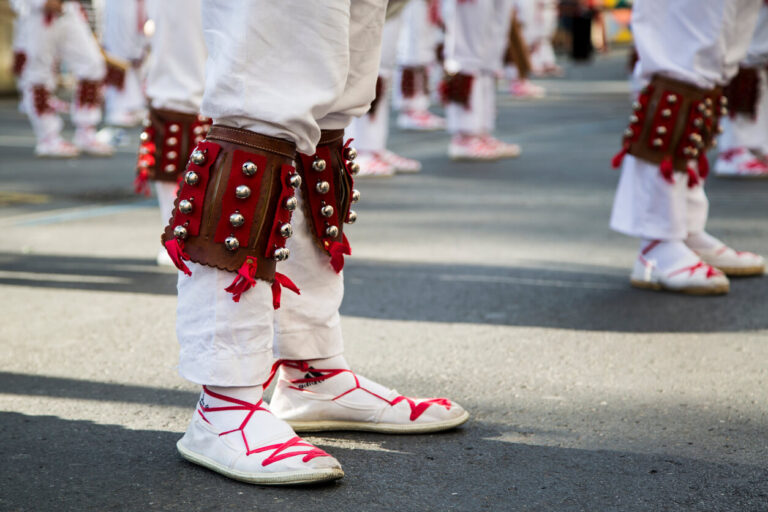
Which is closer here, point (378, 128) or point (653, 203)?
point (653, 203)

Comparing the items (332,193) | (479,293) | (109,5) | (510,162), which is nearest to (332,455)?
(332,193)

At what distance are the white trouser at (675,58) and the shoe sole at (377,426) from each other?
130 cm

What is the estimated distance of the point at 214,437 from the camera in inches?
61.6

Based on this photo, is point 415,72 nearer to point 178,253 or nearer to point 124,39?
point 124,39

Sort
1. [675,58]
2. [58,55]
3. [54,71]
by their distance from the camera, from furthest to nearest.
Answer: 1. [58,55]
2. [54,71]
3. [675,58]

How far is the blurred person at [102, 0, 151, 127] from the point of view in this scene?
26.8 feet

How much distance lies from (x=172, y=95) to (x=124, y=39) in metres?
5.84

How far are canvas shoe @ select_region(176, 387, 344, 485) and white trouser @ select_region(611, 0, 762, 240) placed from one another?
159cm

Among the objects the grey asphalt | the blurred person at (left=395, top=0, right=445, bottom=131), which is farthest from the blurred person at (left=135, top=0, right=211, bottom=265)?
the blurred person at (left=395, top=0, right=445, bottom=131)

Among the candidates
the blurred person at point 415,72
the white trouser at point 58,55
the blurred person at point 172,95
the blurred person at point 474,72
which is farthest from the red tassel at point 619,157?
the blurred person at point 415,72

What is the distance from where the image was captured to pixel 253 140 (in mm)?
1497

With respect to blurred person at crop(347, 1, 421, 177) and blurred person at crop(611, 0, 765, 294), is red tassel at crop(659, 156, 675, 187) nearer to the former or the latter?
blurred person at crop(611, 0, 765, 294)

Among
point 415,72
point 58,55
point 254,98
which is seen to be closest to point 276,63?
point 254,98

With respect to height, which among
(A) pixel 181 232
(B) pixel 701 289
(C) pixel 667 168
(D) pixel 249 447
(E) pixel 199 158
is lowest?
(B) pixel 701 289
